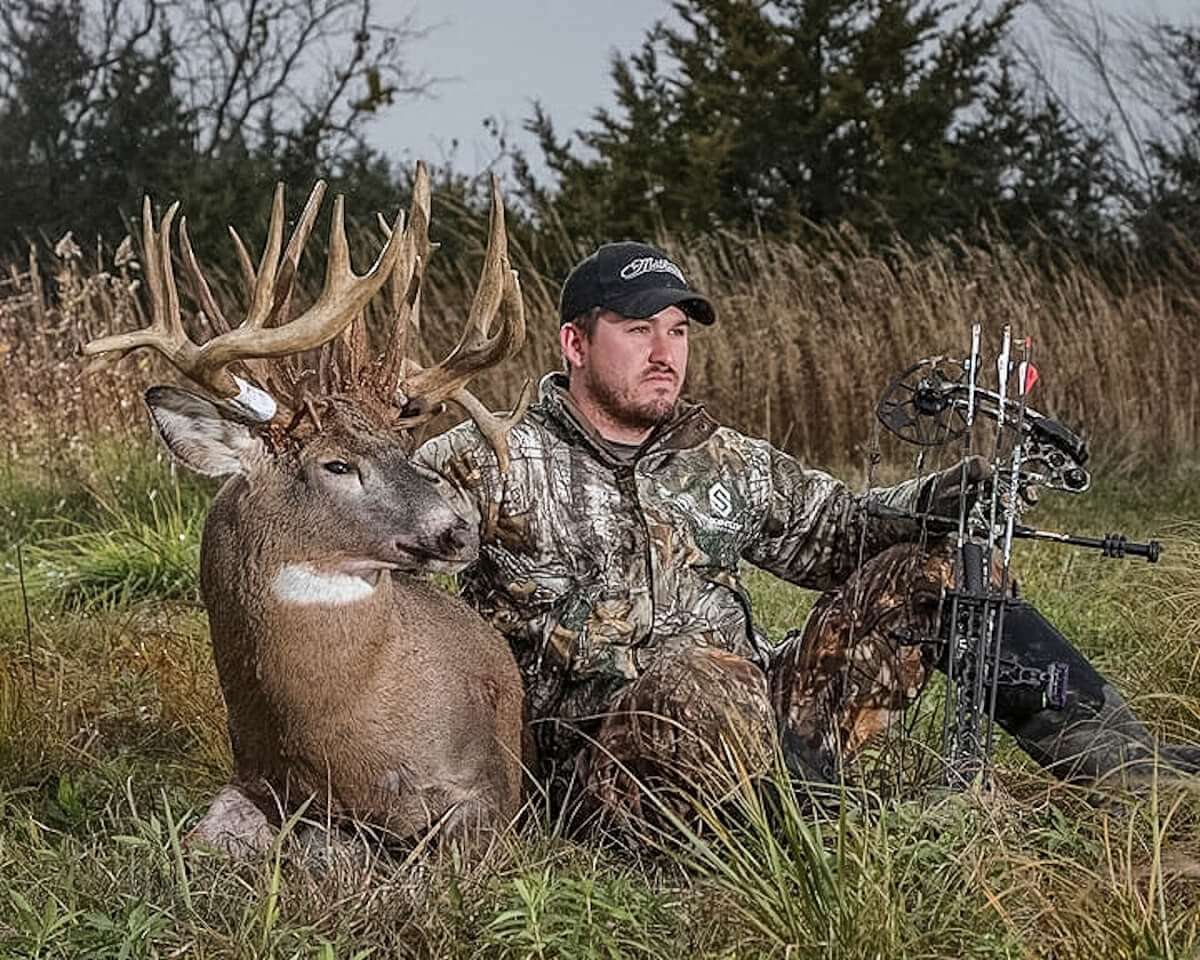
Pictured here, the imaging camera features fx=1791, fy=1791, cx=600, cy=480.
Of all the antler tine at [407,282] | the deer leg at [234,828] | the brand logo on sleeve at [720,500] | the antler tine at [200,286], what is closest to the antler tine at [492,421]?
the antler tine at [407,282]

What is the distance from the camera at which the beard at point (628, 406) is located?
422 cm

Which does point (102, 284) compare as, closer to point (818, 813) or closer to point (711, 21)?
point (818, 813)

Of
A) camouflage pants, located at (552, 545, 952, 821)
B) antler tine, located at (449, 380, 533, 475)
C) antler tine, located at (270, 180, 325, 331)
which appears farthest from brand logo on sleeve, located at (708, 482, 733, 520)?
antler tine, located at (270, 180, 325, 331)

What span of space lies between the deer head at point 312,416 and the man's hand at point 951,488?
1027 mm

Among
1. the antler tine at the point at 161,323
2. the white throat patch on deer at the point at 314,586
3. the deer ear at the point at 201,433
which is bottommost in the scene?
the white throat patch on deer at the point at 314,586

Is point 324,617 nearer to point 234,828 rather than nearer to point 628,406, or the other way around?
point 234,828

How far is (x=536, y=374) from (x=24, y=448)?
2949 mm

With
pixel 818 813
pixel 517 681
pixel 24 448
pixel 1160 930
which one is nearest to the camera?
pixel 1160 930

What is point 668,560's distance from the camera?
412 cm

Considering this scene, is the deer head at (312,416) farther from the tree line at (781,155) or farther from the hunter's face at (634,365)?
the tree line at (781,155)

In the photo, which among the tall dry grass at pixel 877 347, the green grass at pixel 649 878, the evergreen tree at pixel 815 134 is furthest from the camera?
the evergreen tree at pixel 815 134

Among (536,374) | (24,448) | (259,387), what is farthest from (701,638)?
(536,374)

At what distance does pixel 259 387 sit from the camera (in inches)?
140

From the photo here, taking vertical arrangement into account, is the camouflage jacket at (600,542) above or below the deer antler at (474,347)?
below
